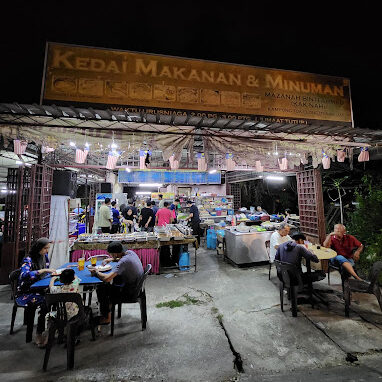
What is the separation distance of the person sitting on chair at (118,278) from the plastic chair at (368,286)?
414 cm

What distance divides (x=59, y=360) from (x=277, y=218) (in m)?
10.8

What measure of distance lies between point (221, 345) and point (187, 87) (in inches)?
225

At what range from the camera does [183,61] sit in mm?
5570

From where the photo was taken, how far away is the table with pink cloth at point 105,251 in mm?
5980

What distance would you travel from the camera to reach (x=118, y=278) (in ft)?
12.6

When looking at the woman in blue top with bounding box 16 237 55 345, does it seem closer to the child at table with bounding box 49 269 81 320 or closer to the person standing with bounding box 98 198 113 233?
the child at table with bounding box 49 269 81 320

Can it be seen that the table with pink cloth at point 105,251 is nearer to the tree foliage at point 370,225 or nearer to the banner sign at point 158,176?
the tree foliage at point 370,225

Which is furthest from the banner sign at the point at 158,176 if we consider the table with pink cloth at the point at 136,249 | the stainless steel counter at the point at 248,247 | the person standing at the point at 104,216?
the table with pink cloth at the point at 136,249

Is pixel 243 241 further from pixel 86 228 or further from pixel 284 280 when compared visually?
pixel 86 228

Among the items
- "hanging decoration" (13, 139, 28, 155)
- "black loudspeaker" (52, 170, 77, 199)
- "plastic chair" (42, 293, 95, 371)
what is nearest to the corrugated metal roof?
"hanging decoration" (13, 139, 28, 155)

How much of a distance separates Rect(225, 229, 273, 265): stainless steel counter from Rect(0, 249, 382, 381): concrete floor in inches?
78.6

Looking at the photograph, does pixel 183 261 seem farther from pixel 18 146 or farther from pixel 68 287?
pixel 18 146

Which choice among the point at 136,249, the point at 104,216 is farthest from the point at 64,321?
the point at 104,216

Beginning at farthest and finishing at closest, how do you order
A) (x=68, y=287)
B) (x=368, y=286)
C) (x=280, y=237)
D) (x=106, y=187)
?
(x=106, y=187) → (x=280, y=237) → (x=368, y=286) → (x=68, y=287)
